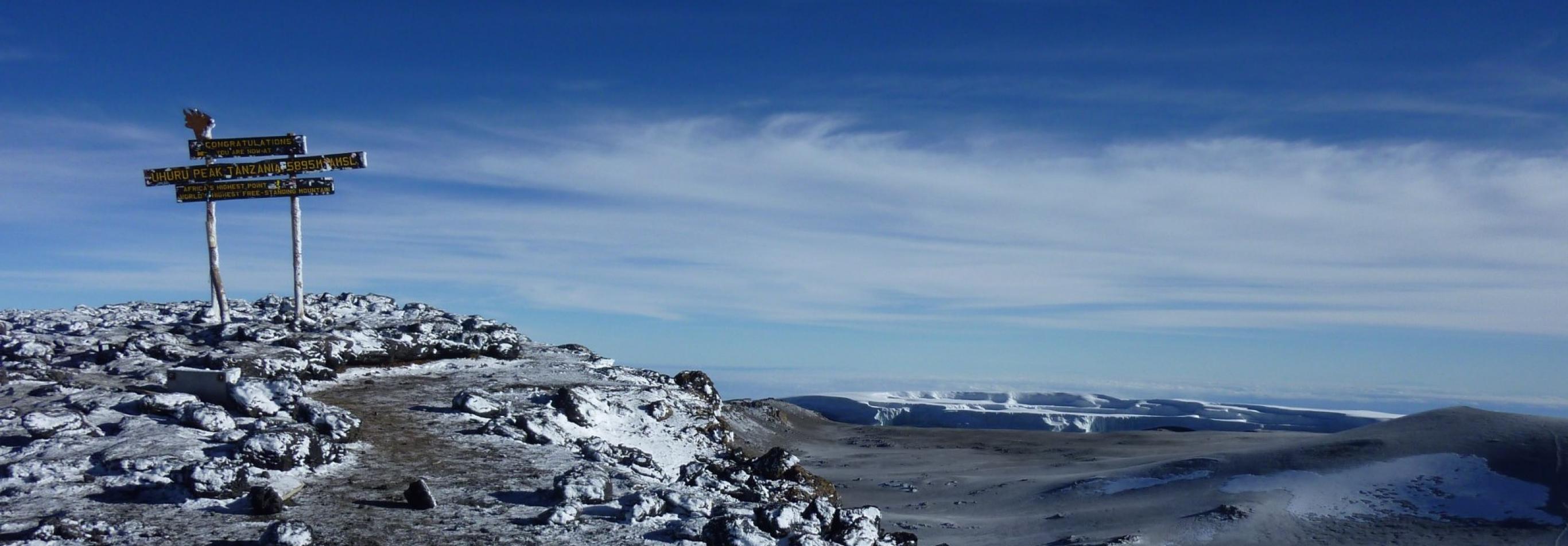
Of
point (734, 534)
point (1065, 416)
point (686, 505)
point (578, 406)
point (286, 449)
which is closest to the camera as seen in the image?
point (734, 534)

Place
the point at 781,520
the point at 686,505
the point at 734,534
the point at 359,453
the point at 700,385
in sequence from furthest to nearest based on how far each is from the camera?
the point at 700,385 < the point at 359,453 < the point at 686,505 < the point at 781,520 < the point at 734,534

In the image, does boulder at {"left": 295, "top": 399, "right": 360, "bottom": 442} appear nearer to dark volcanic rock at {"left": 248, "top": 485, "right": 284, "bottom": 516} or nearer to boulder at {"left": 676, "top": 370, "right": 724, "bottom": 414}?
dark volcanic rock at {"left": 248, "top": 485, "right": 284, "bottom": 516}

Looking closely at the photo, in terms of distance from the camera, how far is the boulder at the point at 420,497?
39.5ft

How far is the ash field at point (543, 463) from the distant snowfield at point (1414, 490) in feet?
0.21

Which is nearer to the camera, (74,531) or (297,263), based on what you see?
(74,531)

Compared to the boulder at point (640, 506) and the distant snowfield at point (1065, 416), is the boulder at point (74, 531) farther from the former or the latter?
the distant snowfield at point (1065, 416)

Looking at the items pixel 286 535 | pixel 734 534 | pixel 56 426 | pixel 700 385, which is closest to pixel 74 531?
pixel 286 535

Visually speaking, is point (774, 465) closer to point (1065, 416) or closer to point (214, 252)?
point (214, 252)

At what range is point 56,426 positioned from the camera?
44.0ft

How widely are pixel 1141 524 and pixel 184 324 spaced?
960 inches

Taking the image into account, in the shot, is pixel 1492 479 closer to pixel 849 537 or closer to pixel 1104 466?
pixel 1104 466

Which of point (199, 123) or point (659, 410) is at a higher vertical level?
point (199, 123)

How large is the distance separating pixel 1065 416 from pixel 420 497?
4147 cm

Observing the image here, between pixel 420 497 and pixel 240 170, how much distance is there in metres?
16.5
